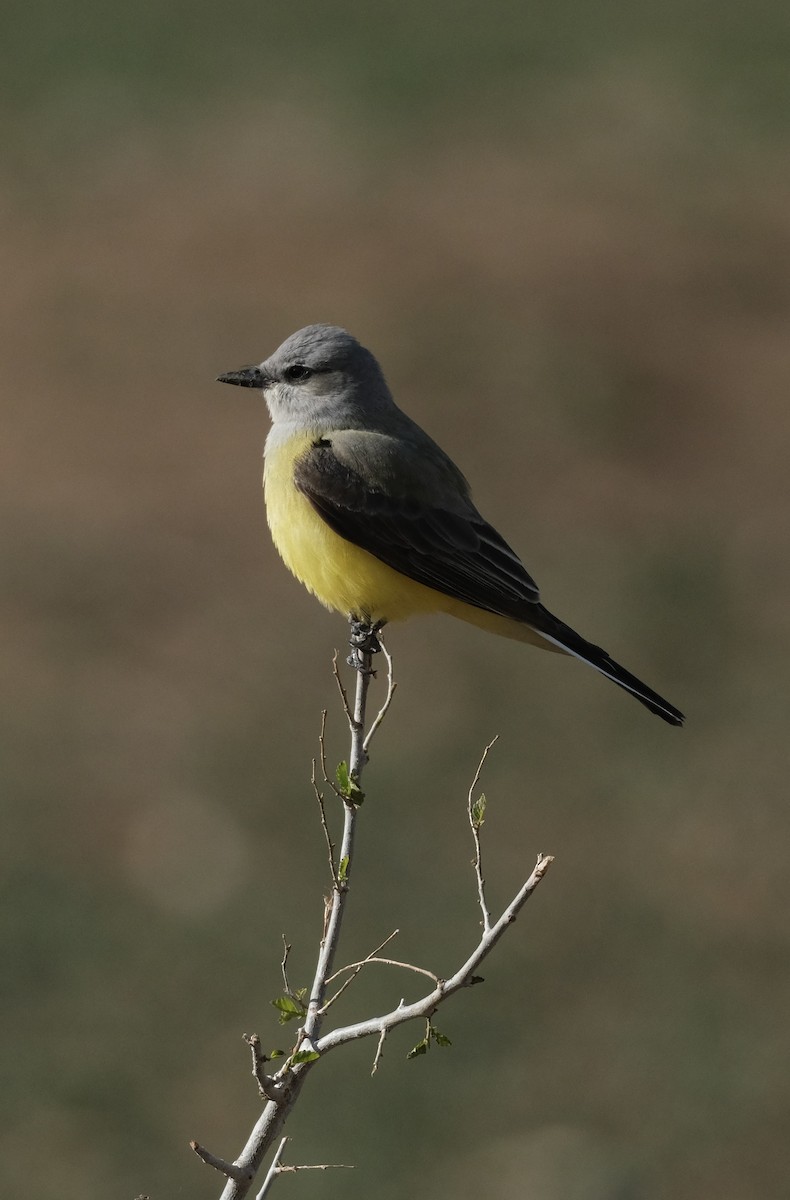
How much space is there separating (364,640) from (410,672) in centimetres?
612

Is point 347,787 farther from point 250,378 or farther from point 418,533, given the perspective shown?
point 250,378

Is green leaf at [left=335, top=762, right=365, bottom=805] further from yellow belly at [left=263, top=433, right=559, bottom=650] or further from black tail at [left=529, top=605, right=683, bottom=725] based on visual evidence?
yellow belly at [left=263, top=433, right=559, bottom=650]

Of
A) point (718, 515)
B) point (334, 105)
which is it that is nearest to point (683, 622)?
point (718, 515)

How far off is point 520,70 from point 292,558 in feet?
56.3

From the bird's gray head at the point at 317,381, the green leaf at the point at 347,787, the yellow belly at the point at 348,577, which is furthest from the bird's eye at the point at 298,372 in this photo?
the green leaf at the point at 347,787

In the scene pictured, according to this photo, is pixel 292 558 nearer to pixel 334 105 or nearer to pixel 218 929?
pixel 218 929

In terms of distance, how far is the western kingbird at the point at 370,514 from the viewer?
534cm

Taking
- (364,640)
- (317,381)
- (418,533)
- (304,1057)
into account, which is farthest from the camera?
(317,381)

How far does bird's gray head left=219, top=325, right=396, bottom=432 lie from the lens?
5777 mm

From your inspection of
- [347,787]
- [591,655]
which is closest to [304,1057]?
[347,787]

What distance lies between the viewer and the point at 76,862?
933 cm

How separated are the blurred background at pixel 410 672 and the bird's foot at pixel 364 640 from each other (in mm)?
2718

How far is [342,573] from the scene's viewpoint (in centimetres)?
534

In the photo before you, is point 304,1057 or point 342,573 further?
point 342,573
